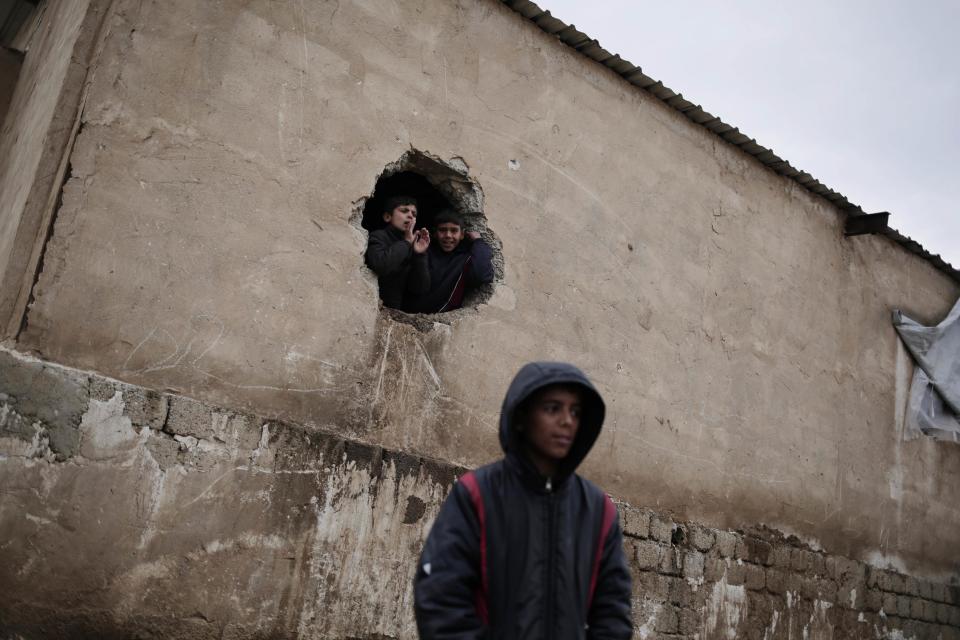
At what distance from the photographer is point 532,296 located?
5457 mm

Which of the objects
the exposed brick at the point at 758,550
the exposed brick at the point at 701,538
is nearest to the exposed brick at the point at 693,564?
the exposed brick at the point at 701,538

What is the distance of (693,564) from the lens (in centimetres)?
600

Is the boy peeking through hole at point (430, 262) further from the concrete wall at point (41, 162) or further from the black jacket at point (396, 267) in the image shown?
the concrete wall at point (41, 162)

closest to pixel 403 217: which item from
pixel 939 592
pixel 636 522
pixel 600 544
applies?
pixel 636 522

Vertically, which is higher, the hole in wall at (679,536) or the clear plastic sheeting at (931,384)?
the clear plastic sheeting at (931,384)

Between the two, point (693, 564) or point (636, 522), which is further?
point (693, 564)

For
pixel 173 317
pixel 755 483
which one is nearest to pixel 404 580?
pixel 173 317

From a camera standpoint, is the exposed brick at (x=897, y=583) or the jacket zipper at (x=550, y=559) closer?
the jacket zipper at (x=550, y=559)

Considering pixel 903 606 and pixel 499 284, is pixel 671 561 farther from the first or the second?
pixel 903 606

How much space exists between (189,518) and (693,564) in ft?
12.1

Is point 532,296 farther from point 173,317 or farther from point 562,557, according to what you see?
point 562,557

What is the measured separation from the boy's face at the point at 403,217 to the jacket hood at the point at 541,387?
2.87m

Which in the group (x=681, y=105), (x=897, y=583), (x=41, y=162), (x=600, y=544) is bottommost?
(x=600, y=544)

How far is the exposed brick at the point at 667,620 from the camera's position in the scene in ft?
18.7
